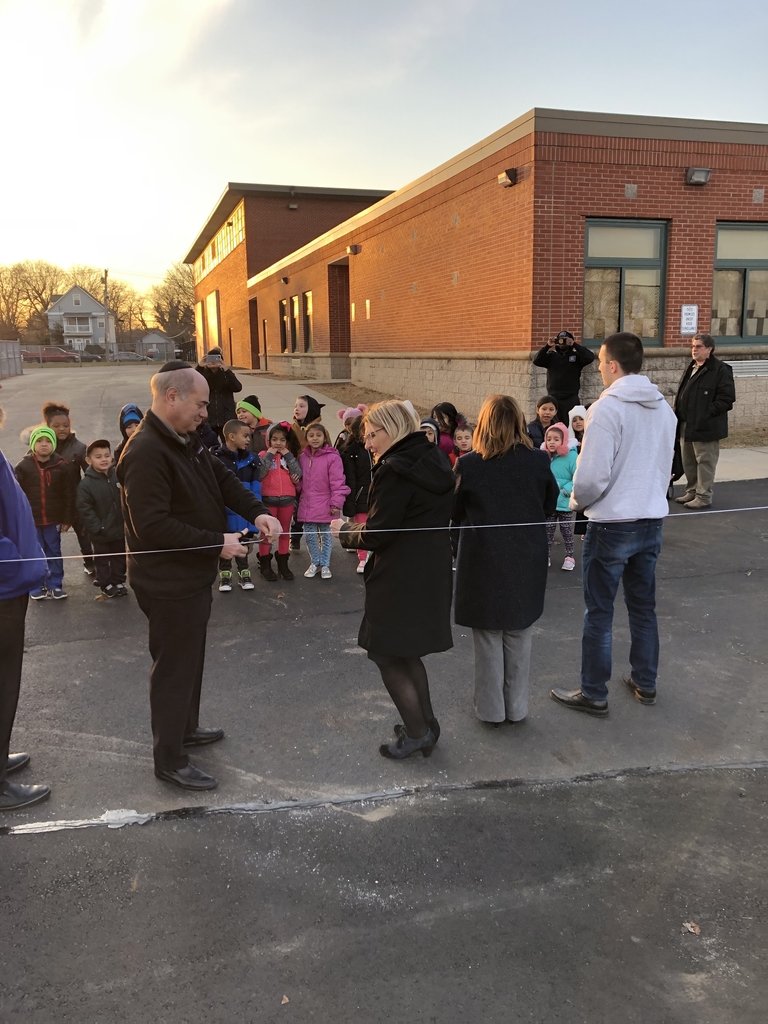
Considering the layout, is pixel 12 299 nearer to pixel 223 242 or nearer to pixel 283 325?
pixel 223 242

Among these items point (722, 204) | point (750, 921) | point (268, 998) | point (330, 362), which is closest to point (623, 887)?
point (750, 921)

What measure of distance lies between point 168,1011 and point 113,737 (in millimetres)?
2039

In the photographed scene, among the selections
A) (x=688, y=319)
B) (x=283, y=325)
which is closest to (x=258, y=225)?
(x=283, y=325)

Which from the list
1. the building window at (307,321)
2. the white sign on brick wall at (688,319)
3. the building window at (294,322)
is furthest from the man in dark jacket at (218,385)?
the building window at (294,322)

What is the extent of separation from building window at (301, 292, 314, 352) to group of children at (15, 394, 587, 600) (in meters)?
24.6

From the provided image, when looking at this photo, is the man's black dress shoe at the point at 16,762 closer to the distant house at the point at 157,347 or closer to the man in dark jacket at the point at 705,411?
the man in dark jacket at the point at 705,411

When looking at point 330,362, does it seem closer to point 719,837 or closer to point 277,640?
point 277,640

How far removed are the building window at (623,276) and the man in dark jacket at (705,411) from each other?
4817 mm

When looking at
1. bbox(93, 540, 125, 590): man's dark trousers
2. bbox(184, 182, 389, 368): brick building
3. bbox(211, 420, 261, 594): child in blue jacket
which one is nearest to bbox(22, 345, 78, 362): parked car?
bbox(184, 182, 389, 368): brick building

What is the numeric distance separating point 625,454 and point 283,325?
3427cm

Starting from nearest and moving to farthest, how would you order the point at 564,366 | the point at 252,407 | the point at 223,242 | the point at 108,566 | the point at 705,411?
the point at 108,566 < the point at 252,407 < the point at 705,411 < the point at 564,366 < the point at 223,242

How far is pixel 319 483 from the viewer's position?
285 inches

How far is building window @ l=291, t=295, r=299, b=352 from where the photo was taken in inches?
1324

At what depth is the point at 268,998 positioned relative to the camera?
8.10ft
